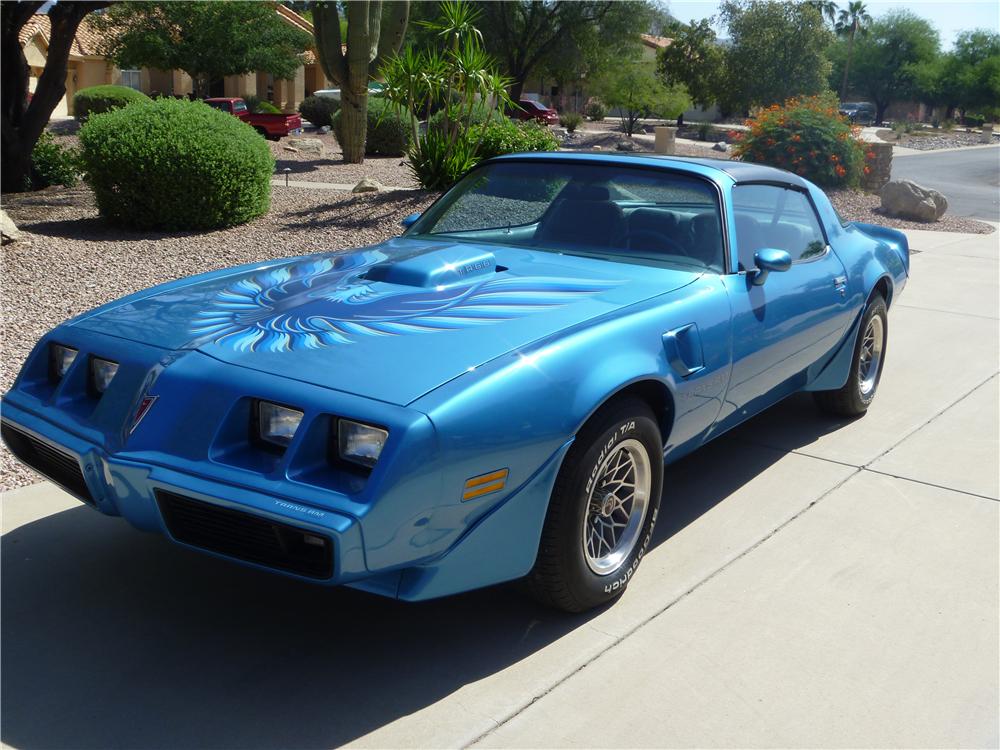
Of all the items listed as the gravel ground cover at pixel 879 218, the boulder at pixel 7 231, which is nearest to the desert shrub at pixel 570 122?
the gravel ground cover at pixel 879 218

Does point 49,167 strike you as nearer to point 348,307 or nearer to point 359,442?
point 348,307

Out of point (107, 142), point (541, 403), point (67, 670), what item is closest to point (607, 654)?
point (541, 403)

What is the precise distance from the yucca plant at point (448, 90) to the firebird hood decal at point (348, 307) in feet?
26.5

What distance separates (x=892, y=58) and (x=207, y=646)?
309 ft

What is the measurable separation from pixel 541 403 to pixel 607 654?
87 centimetres

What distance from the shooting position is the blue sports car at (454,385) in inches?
106

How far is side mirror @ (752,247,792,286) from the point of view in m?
4.11

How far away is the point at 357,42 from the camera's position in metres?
15.7

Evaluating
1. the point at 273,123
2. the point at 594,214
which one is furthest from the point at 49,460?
the point at 273,123

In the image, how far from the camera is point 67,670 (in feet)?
9.82

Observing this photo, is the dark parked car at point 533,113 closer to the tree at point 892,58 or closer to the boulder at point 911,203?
the boulder at point 911,203

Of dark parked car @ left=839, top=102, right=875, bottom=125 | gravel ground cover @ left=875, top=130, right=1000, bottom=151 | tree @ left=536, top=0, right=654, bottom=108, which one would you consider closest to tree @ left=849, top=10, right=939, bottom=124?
dark parked car @ left=839, top=102, right=875, bottom=125

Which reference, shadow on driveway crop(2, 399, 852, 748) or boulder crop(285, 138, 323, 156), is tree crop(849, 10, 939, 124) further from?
shadow on driveway crop(2, 399, 852, 748)

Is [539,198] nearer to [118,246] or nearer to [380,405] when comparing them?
[380,405]
